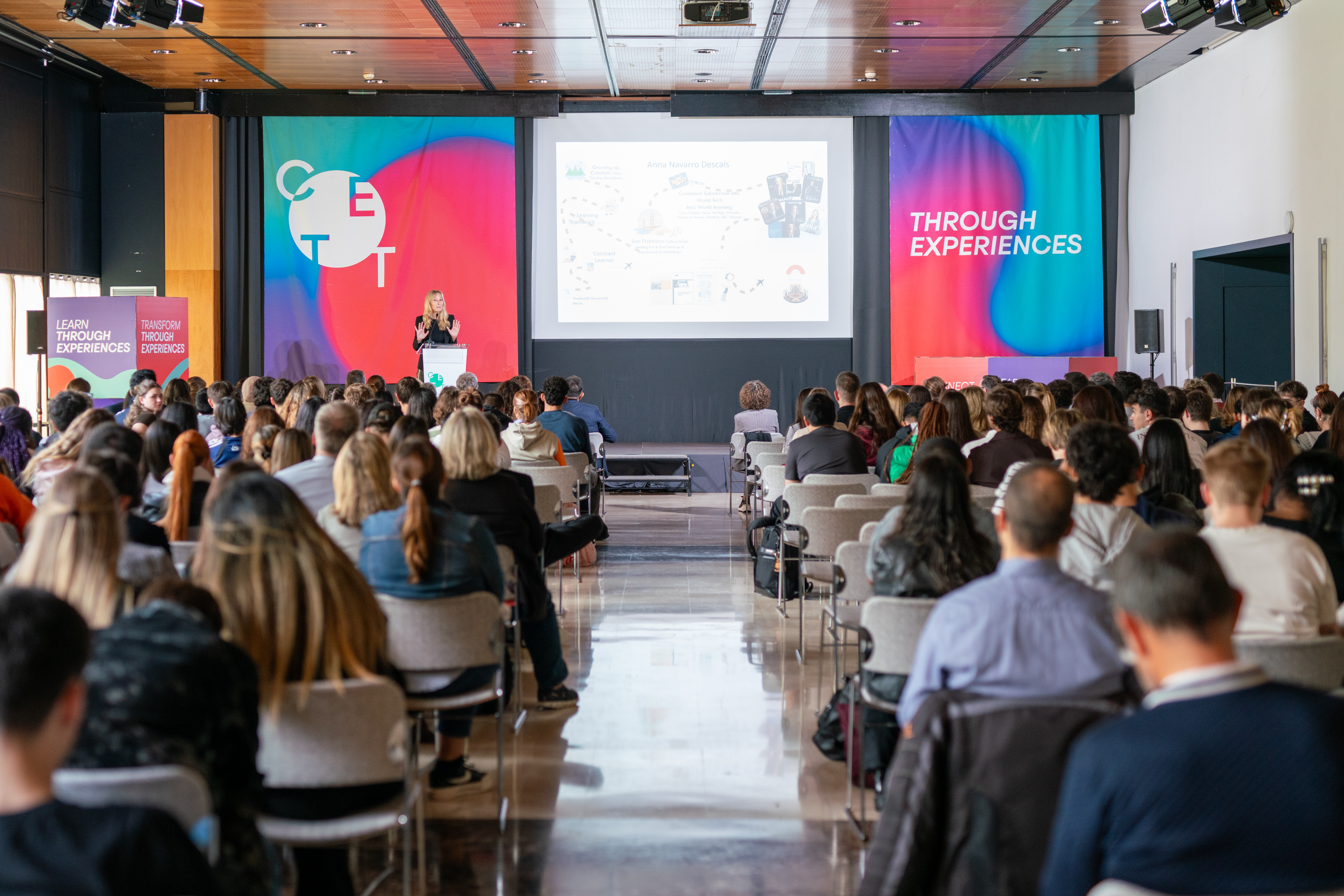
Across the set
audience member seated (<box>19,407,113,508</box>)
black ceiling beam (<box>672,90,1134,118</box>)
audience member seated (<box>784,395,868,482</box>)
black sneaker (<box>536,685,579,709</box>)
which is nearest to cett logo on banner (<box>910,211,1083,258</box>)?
black ceiling beam (<box>672,90,1134,118</box>)

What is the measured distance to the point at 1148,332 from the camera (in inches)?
491

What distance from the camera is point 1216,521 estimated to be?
10.7 ft

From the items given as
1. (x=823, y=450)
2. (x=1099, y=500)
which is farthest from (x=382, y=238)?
(x=1099, y=500)

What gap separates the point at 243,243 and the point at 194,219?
0.59m

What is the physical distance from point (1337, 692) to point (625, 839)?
204 centimetres

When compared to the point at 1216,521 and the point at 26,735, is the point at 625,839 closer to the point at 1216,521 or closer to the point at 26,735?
the point at 1216,521

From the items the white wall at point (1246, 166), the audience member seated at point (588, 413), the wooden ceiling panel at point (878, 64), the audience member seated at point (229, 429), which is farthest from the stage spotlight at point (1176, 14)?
the audience member seated at point (229, 429)

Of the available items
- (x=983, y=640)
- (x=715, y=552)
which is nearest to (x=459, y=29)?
(x=715, y=552)

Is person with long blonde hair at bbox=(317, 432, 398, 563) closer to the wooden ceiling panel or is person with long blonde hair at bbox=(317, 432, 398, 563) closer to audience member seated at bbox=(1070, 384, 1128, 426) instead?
audience member seated at bbox=(1070, 384, 1128, 426)

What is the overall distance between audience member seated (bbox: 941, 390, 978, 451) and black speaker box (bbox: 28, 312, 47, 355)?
8727 mm

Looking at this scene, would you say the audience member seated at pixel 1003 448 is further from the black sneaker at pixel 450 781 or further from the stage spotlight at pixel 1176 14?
the stage spotlight at pixel 1176 14

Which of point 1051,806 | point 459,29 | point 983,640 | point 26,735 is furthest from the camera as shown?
point 459,29

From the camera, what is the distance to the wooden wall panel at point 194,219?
43.9 ft

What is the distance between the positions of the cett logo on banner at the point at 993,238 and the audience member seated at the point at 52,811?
13127 mm
